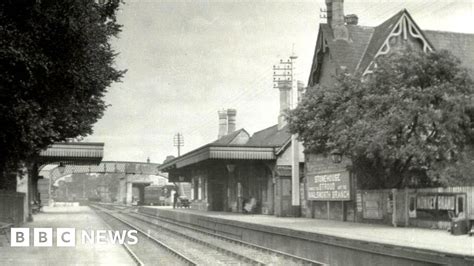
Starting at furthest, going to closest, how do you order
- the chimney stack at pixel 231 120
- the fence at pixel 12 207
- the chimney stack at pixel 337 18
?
the chimney stack at pixel 231 120
the chimney stack at pixel 337 18
the fence at pixel 12 207

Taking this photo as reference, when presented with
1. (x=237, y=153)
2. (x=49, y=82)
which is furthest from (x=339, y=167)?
(x=49, y=82)

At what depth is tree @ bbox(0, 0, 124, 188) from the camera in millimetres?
12703

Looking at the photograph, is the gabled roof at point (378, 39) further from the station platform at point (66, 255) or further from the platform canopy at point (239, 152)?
the station platform at point (66, 255)

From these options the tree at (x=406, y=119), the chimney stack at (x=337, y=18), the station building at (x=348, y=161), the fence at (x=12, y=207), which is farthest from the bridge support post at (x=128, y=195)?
the tree at (x=406, y=119)

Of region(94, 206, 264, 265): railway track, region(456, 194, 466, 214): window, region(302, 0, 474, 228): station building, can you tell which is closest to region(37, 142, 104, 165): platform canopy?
region(94, 206, 264, 265): railway track

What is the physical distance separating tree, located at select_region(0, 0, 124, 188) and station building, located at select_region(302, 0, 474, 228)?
11076mm

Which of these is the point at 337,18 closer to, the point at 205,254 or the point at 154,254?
the point at 205,254

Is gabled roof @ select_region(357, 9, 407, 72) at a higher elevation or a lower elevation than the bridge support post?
higher

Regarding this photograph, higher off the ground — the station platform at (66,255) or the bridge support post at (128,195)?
the station platform at (66,255)

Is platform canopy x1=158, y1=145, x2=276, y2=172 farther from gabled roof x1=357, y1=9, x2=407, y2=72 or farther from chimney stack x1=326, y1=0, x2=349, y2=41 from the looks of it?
gabled roof x1=357, y1=9, x2=407, y2=72

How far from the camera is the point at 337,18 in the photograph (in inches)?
1260

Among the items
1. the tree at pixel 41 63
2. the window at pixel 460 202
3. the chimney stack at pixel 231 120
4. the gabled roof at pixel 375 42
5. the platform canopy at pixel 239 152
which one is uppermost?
the gabled roof at pixel 375 42

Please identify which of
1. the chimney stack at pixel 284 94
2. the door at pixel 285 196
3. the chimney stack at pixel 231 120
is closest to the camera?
the door at pixel 285 196

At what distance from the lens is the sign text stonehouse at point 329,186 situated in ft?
83.8
